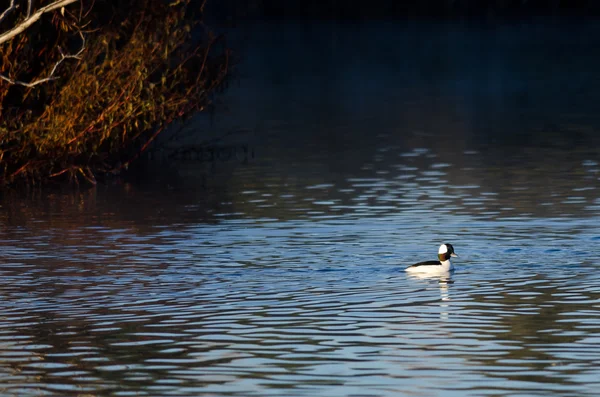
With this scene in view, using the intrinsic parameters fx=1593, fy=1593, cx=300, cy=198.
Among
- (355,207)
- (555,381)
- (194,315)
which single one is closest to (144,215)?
(355,207)

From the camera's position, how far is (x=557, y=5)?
93.6 m

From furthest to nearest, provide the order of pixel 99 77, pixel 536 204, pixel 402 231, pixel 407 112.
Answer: pixel 407 112
pixel 99 77
pixel 536 204
pixel 402 231

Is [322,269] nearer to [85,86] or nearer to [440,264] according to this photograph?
[440,264]

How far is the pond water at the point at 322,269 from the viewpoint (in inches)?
490

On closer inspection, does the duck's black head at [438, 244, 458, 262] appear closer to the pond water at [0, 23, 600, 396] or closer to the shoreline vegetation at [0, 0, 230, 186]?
the pond water at [0, 23, 600, 396]

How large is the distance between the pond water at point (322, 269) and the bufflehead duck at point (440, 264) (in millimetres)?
145

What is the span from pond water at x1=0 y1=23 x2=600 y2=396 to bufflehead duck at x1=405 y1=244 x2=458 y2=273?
145mm

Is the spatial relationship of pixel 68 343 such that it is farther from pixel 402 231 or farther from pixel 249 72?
pixel 249 72

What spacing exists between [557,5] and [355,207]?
72606 mm

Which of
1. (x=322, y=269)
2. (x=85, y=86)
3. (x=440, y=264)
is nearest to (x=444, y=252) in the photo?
(x=440, y=264)

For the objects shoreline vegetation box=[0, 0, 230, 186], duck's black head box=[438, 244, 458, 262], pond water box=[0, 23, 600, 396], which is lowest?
pond water box=[0, 23, 600, 396]

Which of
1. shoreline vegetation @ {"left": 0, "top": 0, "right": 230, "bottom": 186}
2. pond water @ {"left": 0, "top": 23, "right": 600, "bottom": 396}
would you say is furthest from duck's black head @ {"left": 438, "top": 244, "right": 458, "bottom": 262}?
shoreline vegetation @ {"left": 0, "top": 0, "right": 230, "bottom": 186}

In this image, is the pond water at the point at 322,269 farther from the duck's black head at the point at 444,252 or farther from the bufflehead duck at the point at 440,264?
the duck's black head at the point at 444,252

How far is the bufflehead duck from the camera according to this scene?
1688cm
